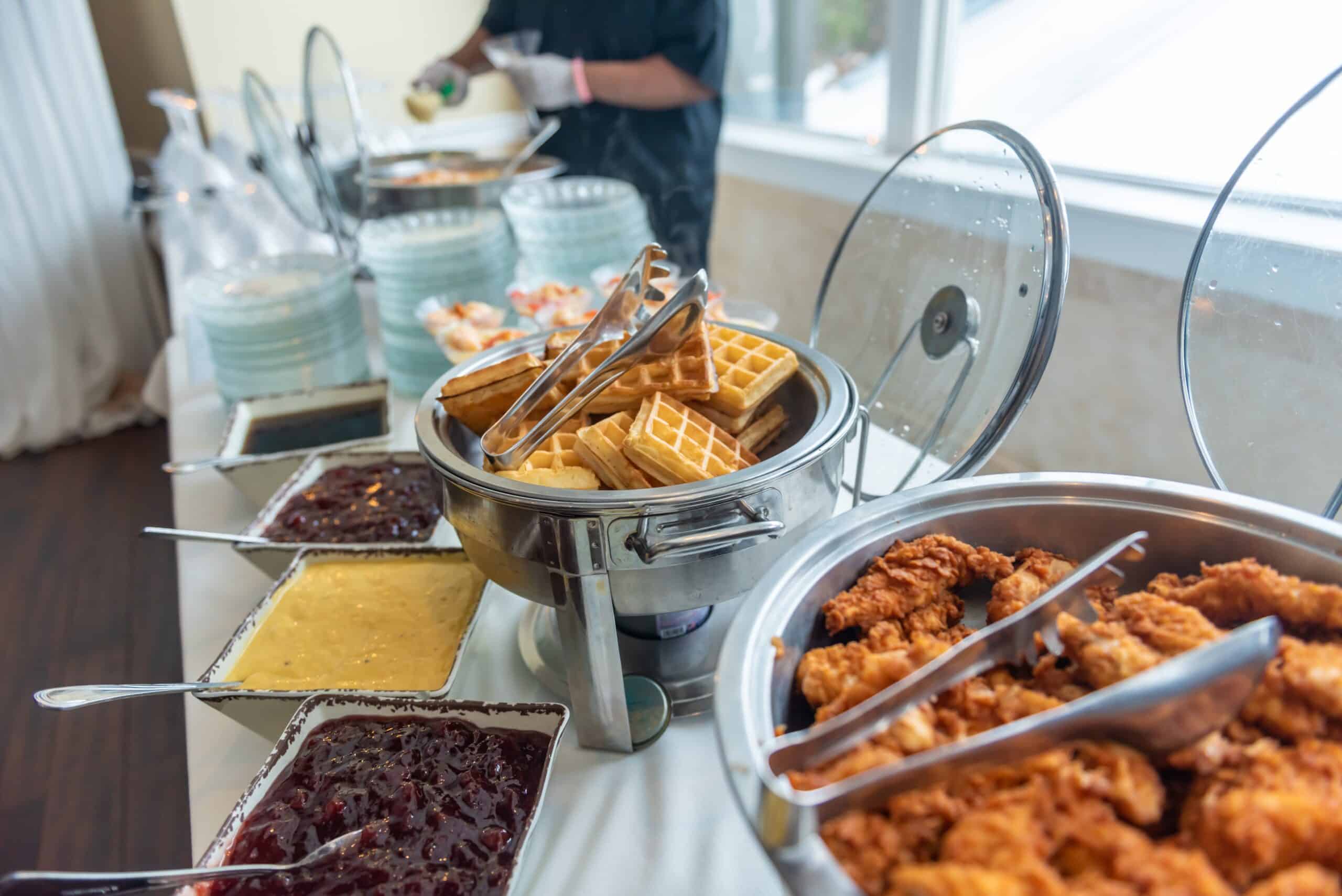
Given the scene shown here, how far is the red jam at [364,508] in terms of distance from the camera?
1.34 metres

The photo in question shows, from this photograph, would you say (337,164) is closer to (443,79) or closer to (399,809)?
(443,79)

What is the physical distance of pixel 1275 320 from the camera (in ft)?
2.95

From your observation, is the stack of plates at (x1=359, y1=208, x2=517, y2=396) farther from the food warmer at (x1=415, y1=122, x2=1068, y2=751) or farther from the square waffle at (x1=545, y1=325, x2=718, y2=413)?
the square waffle at (x1=545, y1=325, x2=718, y2=413)

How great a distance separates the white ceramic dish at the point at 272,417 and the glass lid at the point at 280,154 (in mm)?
1012

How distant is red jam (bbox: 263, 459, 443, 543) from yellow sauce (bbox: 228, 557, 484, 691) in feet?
0.41

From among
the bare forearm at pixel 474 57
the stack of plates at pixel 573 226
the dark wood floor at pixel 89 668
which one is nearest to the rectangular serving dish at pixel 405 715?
the dark wood floor at pixel 89 668

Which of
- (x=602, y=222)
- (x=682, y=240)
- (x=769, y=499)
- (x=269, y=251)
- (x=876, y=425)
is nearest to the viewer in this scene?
(x=769, y=499)

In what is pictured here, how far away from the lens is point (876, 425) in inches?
49.1

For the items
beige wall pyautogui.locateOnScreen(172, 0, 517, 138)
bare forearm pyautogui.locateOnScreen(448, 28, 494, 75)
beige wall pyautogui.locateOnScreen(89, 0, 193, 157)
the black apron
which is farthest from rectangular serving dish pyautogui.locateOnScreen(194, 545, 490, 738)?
beige wall pyautogui.locateOnScreen(89, 0, 193, 157)

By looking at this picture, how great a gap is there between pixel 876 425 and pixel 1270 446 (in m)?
0.50

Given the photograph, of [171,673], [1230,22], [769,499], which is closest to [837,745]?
[769,499]

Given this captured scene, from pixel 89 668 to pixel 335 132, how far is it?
198 cm

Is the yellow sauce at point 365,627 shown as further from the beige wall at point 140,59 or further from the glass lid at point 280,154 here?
the beige wall at point 140,59

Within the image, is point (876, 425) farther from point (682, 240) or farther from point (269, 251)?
point (269, 251)
